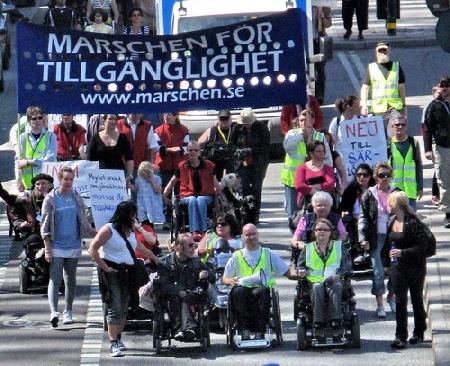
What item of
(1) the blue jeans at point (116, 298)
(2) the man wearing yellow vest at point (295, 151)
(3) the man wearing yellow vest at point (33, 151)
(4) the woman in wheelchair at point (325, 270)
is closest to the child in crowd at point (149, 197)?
(3) the man wearing yellow vest at point (33, 151)

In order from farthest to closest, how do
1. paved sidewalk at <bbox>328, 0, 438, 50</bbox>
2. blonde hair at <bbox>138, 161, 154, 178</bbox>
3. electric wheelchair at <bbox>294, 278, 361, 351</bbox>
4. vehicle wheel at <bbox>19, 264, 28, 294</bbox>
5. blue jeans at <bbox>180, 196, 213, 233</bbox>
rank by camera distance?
paved sidewalk at <bbox>328, 0, 438, 50</bbox>
blonde hair at <bbox>138, 161, 154, 178</bbox>
blue jeans at <bbox>180, 196, 213, 233</bbox>
vehicle wheel at <bbox>19, 264, 28, 294</bbox>
electric wheelchair at <bbox>294, 278, 361, 351</bbox>

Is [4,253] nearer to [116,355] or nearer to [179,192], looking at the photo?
[179,192]

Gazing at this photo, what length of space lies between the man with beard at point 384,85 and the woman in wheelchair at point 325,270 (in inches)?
247

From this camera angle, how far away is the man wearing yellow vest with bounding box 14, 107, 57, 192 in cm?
2098

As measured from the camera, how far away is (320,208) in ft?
58.5

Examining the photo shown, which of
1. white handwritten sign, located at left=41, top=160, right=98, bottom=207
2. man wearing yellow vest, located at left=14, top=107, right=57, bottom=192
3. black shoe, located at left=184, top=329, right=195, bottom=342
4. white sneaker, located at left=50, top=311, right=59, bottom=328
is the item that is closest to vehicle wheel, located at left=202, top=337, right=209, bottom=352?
black shoe, located at left=184, top=329, right=195, bottom=342

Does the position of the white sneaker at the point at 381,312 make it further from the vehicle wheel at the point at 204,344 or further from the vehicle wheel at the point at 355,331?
the vehicle wheel at the point at 204,344

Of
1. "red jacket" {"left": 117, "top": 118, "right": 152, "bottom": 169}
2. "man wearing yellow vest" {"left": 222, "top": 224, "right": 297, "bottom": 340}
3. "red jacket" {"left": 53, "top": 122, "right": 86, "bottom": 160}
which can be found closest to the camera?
"man wearing yellow vest" {"left": 222, "top": 224, "right": 297, "bottom": 340}

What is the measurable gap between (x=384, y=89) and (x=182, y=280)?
7092mm

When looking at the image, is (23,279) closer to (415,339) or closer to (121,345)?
(121,345)

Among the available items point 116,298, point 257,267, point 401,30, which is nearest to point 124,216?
point 116,298

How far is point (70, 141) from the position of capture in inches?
867

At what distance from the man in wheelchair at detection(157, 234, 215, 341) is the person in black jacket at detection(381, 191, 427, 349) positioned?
1785 mm

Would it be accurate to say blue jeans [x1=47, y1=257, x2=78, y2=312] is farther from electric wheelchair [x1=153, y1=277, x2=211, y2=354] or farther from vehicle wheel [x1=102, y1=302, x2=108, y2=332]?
electric wheelchair [x1=153, y1=277, x2=211, y2=354]
